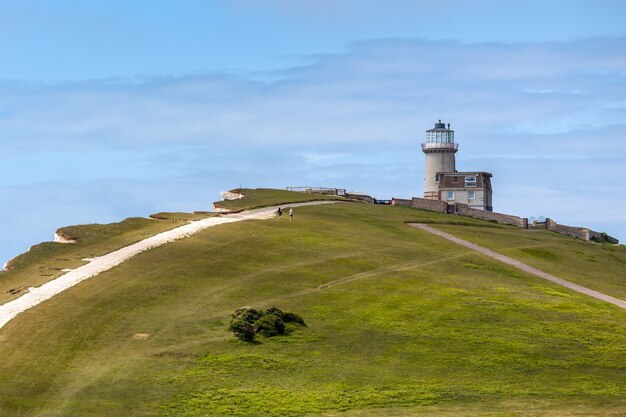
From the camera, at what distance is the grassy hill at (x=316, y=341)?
200ft

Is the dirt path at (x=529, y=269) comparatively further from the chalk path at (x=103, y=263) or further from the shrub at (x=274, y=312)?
the shrub at (x=274, y=312)

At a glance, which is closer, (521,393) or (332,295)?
(521,393)

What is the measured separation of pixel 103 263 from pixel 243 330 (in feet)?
85.1

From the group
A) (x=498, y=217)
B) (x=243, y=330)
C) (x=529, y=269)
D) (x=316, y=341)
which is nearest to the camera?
(x=243, y=330)

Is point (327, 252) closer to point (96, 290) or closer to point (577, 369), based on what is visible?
point (96, 290)

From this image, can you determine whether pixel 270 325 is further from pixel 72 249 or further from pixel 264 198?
pixel 264 198

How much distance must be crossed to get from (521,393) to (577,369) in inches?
271

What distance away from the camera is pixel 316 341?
7319 centimetres

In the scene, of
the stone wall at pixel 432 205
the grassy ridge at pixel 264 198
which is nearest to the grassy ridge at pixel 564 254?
the stone wall at pixel 432 205

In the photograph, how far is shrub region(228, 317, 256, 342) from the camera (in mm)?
72562

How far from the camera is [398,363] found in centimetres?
6881

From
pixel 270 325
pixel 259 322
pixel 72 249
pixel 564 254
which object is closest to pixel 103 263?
pixel 72 249

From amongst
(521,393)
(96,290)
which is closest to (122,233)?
(96,290)

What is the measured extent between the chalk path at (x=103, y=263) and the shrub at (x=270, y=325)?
15497 millimetres
